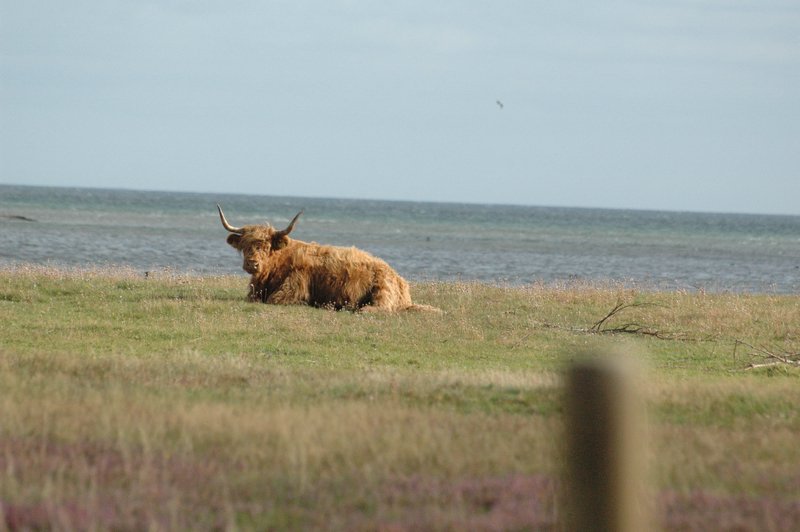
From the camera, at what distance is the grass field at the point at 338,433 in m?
5.54

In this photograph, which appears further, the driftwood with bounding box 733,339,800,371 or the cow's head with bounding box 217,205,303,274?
the cow's head with bounding box 217,205,303,274

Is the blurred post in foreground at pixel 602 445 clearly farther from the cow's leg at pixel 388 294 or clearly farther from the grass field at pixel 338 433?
the cow's leg at pixel 388 294

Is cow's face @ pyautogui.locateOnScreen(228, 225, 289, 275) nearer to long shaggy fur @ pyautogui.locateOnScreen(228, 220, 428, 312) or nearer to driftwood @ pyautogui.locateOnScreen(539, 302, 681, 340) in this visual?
long shaggy fur @ pyautogui.locateOnScreen(228, 220, 428, 312)

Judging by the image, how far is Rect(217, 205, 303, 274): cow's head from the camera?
1959cm

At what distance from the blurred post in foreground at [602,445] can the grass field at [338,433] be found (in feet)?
4.73

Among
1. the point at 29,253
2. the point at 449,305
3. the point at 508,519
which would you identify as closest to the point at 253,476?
the point at 508,519

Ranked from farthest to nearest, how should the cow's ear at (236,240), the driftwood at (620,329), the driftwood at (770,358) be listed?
the cow's ear at (236,240)
the driftwood at (620,329)
the driftwood at (770,358)

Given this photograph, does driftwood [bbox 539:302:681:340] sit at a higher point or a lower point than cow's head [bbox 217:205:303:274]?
lower

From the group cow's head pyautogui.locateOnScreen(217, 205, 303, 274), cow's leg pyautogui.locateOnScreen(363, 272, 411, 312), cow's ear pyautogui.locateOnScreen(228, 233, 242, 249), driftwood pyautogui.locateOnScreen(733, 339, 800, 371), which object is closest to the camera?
driftwood pyautogui.locateOnScreen(733, 339, 800, 371)

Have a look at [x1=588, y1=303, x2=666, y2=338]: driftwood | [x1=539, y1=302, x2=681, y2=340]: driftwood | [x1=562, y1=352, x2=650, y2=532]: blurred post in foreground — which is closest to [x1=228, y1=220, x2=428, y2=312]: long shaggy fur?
[x1=539, y1=302, x2=681, y2=340]: driftwood

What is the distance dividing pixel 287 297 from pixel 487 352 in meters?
5.46

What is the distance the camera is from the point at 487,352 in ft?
49.8

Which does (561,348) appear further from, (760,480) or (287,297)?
(760,480)

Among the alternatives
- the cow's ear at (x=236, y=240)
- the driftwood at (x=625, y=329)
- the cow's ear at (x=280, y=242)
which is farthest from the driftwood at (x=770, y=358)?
the cow's ear at (x=236, y=240)
